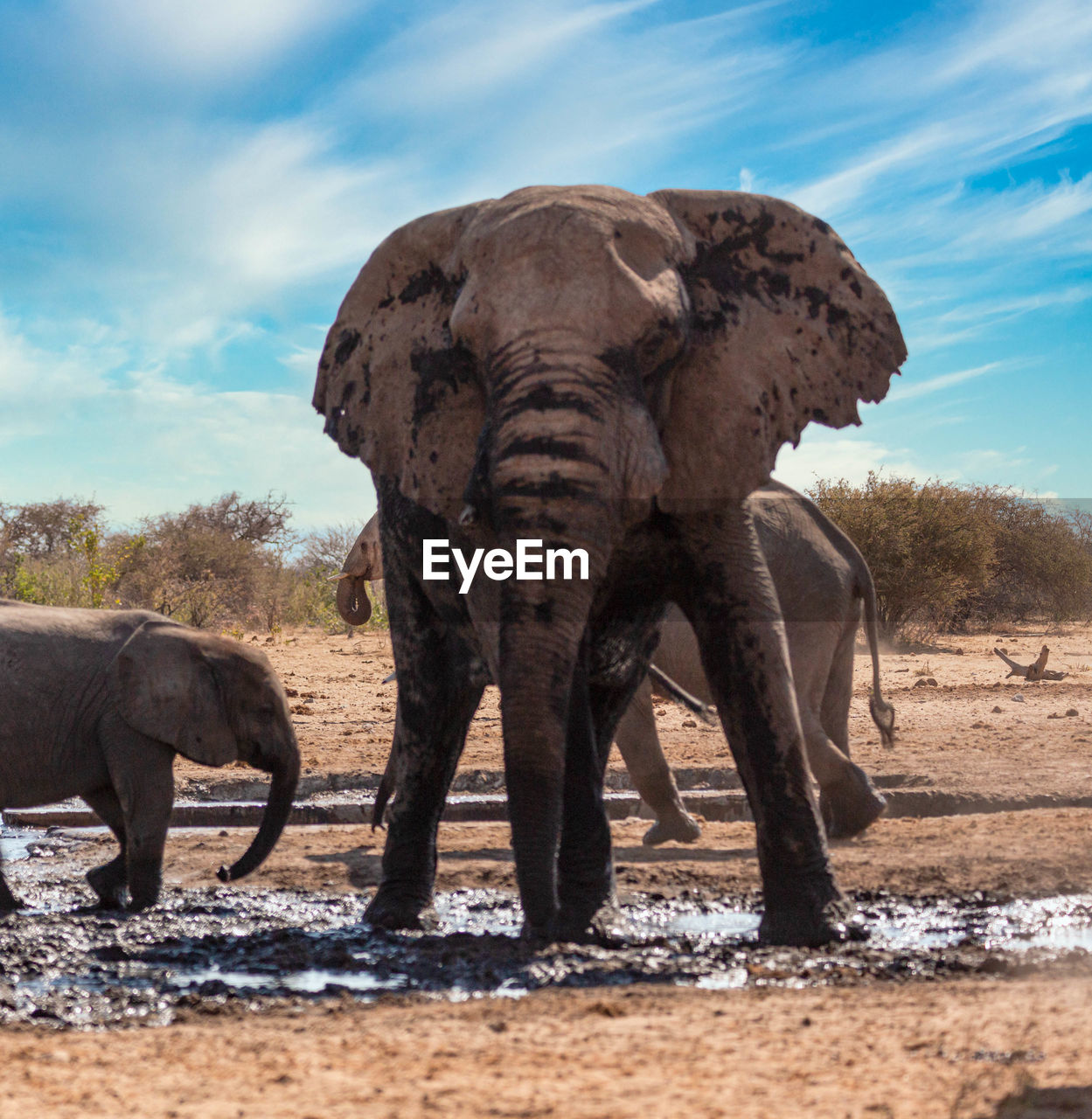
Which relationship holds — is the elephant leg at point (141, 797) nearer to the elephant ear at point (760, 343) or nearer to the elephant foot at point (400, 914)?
the elephant foot at point (400, 914)

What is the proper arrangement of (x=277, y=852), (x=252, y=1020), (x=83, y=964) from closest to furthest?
(x=252, y=1020)
(x=83, y=964)
(x=277, y=852)

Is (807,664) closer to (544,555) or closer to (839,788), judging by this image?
(839,788)

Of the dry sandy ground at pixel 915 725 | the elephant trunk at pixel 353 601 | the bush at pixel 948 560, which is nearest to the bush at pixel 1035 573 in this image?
the bush at pixel 948 560

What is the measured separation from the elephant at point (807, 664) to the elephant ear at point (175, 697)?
4.29 ft

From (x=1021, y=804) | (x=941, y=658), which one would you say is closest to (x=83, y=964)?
(x=1021, y=804)

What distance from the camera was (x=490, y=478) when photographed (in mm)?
4168

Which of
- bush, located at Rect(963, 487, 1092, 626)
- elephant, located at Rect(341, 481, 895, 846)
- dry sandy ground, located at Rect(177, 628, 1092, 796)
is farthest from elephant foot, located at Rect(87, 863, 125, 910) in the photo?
bush, located at Rect(963, 487, 1092, 626)

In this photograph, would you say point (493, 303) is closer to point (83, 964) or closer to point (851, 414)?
point (851, 414)

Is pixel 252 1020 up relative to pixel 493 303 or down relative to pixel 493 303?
down

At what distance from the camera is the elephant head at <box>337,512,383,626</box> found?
36.3 ft

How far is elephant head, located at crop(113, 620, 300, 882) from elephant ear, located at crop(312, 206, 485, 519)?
137 centimetres

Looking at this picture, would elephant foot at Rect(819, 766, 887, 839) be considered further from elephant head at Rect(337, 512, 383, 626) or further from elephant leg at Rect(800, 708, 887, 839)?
elephant head at Rect(337, 512, 383, 626)

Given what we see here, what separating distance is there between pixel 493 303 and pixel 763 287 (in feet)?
3.77

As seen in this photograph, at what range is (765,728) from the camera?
4.74 metres
